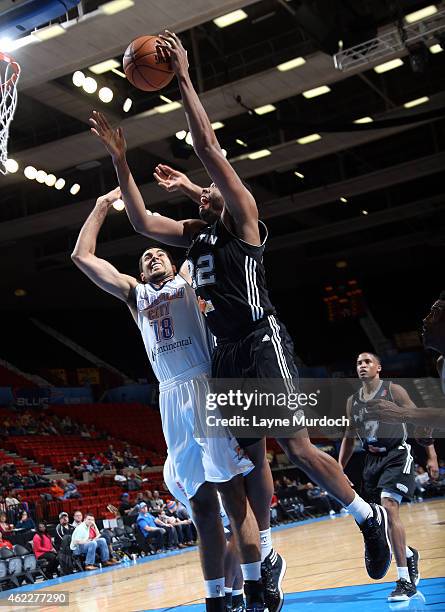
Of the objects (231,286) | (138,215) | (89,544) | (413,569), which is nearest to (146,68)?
(138,215)

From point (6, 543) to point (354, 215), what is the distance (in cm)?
1766

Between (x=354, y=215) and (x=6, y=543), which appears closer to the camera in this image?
(x=6, y=543)

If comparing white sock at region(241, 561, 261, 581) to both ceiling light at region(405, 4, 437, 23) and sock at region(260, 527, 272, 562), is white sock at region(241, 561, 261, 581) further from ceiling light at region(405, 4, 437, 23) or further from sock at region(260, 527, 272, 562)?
ceiling light at region(405, 4, 437, 23)

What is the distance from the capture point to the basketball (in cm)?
437

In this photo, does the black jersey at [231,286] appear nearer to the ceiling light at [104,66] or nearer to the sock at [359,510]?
the sock at [359,510]

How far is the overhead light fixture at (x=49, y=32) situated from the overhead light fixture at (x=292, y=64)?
176 inches

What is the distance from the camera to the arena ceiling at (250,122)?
40.9 ft

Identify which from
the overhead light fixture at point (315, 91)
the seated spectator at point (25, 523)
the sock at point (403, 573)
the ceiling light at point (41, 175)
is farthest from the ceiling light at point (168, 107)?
the sock at point (403, 573)

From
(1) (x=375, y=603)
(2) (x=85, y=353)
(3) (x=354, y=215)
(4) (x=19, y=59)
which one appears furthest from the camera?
(2) (x=85, y=353)

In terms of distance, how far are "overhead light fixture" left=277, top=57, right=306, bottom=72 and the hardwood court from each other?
8.64 metres

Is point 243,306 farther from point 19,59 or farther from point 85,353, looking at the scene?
point 85,353

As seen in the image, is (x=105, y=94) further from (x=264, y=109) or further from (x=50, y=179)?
(x=50, y=179)

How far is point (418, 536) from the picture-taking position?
32.0 feet

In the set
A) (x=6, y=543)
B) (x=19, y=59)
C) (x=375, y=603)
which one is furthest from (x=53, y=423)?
(x=375, y=603)
